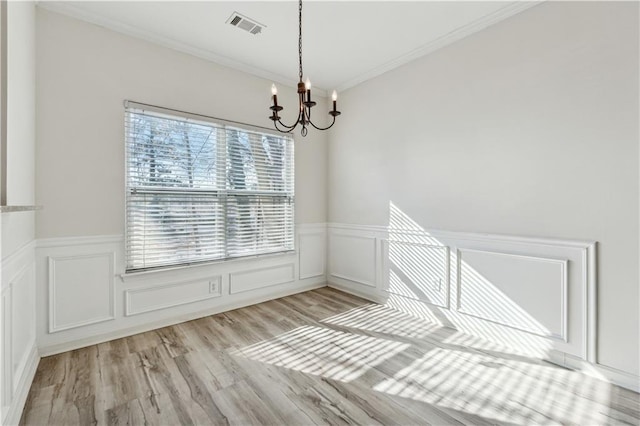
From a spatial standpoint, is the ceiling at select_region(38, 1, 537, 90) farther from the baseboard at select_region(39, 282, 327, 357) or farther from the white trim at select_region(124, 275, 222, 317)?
the baseboard at select_region(39, 282, 327, 357)

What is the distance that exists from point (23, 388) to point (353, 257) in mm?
3256

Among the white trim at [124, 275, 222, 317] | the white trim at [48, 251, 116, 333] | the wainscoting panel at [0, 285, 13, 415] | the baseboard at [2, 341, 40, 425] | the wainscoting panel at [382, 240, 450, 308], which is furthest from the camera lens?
the wainscoting panel at [382, 240, 450, 308]

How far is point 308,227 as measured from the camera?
13.9 ft

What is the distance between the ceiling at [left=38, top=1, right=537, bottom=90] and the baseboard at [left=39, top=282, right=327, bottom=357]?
2.81 meters

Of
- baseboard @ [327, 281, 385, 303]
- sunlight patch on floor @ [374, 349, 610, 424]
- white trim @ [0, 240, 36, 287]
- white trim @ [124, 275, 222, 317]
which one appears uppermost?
white trim @ [0, 240, 36, 287]

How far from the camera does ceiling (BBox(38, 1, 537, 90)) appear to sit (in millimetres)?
2535

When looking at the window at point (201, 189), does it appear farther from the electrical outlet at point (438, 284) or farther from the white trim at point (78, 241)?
the electrical outlet at point (438, 284)

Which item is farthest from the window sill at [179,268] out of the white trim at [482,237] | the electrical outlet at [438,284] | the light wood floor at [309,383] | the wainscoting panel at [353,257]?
the electrical outlet at [438,284]

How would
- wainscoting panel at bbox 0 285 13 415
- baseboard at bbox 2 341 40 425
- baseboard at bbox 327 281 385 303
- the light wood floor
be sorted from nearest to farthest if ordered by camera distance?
wainscoting panel at bbox 0 285 13 415 → baseboard at bbox 2 341 40 425 → the light wood floor → baseboard at bbox 327 281 385 303

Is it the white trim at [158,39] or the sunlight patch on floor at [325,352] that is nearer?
the sunlight patch on floor at [325,352]

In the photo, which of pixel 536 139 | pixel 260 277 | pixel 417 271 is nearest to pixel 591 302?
pixel 536 139

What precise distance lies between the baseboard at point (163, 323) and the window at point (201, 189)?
59 cm

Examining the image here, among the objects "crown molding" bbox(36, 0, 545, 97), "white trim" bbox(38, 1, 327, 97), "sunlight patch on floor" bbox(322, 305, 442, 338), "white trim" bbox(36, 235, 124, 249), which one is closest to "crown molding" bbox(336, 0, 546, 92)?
"crown molding" bbox(36, 0, 545, 97)

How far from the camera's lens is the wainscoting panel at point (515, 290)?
235 centimetres
